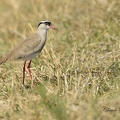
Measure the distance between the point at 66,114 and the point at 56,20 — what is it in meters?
4.86

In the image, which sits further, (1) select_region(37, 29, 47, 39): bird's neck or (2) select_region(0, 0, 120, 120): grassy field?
(1) select_region(37, 29, 47, 39): bird's neck

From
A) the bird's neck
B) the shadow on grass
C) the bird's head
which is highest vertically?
the bird's head

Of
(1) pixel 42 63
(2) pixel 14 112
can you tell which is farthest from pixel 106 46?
(2) pixel 14 112

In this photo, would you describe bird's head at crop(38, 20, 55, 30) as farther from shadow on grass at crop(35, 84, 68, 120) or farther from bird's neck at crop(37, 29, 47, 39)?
shadow on grass at crop(35, 84, 68, 120)

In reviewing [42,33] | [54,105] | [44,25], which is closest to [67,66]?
[42,33]

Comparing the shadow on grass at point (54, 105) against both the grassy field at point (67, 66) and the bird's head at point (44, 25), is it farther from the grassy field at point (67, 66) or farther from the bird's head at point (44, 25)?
the bird's head at point (44, 25)

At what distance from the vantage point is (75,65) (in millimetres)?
6457

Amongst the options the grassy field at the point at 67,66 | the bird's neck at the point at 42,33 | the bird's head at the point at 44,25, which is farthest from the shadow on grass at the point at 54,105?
the bird's head at the point at 44,25

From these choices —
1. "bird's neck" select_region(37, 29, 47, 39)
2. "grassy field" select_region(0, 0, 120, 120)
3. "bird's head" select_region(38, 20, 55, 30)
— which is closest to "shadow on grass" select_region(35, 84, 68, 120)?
"grassy field" select_region(0, 0, 120, 120)

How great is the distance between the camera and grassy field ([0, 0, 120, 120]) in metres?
4.78

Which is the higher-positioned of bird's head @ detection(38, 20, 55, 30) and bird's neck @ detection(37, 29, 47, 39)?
bird's head @ detection(38, 20, 55, 30)

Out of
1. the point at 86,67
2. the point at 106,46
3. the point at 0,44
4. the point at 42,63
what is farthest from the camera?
the point at 0,44

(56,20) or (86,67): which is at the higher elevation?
(56,20)

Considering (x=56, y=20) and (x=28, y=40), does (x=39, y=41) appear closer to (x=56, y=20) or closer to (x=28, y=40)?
(x=28, y=40)
